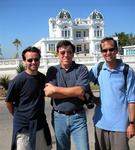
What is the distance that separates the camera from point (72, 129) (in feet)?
14.8

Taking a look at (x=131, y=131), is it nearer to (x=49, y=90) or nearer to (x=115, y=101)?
(x=115, y=101)

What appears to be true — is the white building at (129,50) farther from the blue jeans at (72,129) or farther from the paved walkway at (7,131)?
the blue jeans at (72,129)

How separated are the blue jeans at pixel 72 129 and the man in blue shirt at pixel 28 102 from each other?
8.0 inches

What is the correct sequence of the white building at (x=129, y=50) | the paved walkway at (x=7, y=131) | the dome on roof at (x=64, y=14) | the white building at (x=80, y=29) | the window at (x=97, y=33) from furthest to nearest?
1. the window at (x=97, y=33)
2. the dome on roof at (x=64, y=14)
3. the white building at (x=80, y=29)
4. the white building at (x=129, y=50)
5. the paved walkway at (x=7, y=131)

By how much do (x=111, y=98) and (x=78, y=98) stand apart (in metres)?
0.37

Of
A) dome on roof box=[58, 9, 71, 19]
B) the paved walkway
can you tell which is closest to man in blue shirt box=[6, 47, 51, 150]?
the paved walkway

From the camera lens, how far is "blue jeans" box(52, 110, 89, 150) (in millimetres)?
4473

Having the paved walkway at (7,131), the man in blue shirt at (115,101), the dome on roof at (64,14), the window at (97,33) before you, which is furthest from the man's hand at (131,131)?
the window at (97,33)

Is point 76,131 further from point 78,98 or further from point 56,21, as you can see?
point 56,21

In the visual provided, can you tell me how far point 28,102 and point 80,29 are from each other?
8990cm

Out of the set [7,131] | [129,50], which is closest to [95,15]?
[129,50]

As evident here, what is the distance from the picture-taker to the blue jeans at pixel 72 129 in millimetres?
4473

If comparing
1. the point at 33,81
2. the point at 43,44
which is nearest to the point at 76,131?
the point at 33,81

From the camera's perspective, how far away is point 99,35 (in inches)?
3696
